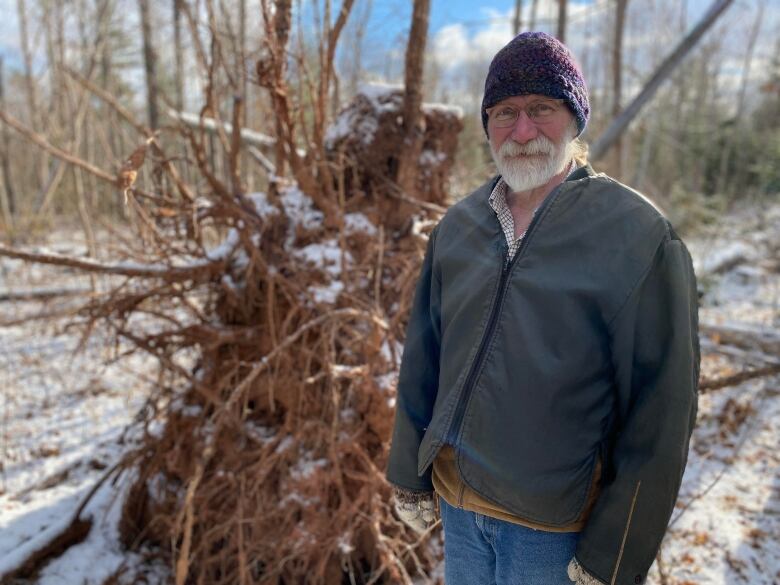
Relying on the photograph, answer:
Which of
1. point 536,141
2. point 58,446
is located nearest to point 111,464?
point 58,446

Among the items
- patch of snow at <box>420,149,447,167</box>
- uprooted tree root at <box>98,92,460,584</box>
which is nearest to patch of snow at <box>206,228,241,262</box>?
uprooted tree root at <box>98,92,460,584</box>

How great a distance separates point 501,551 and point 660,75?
469cm

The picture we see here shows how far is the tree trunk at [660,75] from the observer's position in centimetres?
445

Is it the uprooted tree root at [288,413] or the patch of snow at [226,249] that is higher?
the patch of snow at [226,249]

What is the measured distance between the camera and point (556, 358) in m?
1.24

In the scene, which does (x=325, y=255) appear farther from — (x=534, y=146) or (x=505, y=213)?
(x=534, y=146)

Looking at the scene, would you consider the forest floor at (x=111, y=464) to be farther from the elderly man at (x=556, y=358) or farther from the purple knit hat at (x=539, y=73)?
the purple knit hat at (x=539, y=73)

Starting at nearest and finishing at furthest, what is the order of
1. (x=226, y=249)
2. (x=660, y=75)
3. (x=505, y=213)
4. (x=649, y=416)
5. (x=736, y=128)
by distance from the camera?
(x=649, y=416)
(x=505, y=213)
(x=226, y=249)
(x=660, y=75)
(x=736, y=128)

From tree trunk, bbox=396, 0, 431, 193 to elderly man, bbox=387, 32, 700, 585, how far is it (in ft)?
5.83

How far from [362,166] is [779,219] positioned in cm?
1493

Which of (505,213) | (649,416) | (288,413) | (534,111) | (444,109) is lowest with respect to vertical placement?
(288,413)

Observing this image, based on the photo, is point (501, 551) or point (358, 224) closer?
point (501, 551)

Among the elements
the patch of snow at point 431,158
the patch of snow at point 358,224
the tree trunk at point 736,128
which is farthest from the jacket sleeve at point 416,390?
the tree trunk at point 736,128

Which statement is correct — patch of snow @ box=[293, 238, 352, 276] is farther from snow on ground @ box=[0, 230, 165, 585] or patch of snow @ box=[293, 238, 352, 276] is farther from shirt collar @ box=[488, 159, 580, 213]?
shirt collar @ box=[488, 159, 580, 213]
